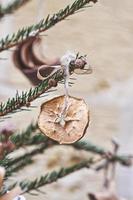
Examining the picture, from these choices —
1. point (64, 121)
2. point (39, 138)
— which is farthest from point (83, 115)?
point (39, 138)

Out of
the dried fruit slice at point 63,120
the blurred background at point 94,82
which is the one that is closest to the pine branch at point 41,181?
the dried fruit slice at point 63,120

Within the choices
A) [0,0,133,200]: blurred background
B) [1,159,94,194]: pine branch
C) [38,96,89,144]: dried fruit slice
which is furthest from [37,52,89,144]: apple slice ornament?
[0,0,133,200]: blurred background

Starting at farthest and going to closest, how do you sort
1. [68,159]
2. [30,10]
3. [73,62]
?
[68,159] < [30,10] < [73,62]

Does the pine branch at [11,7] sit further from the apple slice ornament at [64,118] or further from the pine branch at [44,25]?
the apple slice ornament at [64,118]

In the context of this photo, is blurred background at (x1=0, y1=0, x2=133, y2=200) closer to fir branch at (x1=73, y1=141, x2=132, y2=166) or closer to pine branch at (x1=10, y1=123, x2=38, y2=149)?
fir branch at (x1=73, y1=141, x2=132, y2=166)

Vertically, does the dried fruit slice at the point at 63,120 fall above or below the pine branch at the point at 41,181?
above

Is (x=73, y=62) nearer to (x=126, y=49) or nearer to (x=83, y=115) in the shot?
(x=83, y=115)
